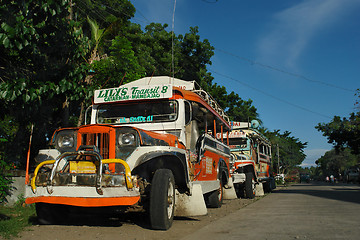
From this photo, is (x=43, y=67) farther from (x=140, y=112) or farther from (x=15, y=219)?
(x=15, y=219)

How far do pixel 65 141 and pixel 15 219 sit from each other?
80.1 inches

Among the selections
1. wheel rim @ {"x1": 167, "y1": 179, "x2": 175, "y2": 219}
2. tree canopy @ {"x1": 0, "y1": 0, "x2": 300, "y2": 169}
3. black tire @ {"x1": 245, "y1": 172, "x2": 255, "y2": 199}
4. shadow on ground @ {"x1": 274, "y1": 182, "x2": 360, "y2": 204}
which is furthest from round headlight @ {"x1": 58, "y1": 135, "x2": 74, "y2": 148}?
shadow on ground @ {"x1": 274, "y1": 182, "x2": 360, "y2": 204}

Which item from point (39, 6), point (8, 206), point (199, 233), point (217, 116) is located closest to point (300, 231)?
point (199, 233)

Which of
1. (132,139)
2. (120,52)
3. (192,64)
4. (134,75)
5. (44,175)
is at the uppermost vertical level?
(192,64)

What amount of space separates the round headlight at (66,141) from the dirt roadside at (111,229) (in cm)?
138

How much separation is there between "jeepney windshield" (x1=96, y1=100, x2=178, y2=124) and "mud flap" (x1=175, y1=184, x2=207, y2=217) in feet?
4.88

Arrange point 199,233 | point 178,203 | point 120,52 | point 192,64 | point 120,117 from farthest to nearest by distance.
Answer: point 192,64, point 120,52, point 120,117, point 178,203, point 199,233

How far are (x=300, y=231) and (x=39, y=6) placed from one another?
565 cm

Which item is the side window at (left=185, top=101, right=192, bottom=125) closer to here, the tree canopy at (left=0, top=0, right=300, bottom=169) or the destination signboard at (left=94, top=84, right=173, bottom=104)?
the destination signboard at (left=94, top=84, right=173, bottom=104)

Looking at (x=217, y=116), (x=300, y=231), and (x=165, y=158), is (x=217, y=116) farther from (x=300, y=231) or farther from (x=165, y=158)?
(x=300, y=231)

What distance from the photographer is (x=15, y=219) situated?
6645mm

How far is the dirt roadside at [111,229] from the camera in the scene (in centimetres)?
515

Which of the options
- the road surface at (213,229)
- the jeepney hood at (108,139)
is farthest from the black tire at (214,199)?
the jeepney hood at (108,139)

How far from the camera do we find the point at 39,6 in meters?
5.96
